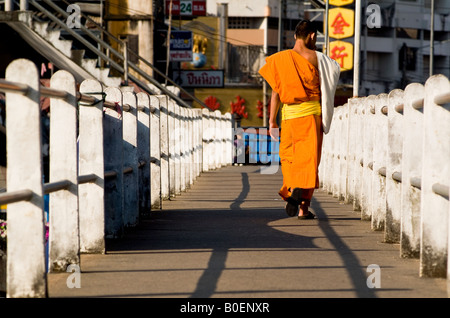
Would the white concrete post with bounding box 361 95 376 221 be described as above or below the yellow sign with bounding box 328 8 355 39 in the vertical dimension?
below

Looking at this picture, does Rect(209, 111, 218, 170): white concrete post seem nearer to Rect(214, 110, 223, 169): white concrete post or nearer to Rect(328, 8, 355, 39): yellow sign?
Rect(214, 110, 223, 169): white concrete post

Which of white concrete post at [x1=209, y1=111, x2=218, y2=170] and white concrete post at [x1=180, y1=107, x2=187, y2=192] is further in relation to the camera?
white concrete post at [x1=209, y1=111, x2=218, y2=170]

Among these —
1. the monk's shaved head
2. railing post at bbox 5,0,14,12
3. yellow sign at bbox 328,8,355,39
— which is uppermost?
yellow sign at bbox 328,8,355,39

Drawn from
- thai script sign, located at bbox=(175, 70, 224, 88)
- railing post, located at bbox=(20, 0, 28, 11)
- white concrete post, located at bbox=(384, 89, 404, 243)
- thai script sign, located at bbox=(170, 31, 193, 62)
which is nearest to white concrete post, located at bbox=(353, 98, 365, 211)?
white concrete post, located at bbox=(384, 89, 404, 243)

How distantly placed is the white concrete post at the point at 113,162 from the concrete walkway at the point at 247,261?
17 centimetres

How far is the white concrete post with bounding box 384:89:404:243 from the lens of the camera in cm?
738

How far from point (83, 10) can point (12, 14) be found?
12.2 m

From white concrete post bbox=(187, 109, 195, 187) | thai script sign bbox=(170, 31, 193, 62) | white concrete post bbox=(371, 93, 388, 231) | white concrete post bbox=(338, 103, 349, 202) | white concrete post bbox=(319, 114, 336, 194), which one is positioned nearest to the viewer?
white concrete post bbox=(371, 93, 388, 231)

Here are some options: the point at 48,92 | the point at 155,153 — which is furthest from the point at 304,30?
the point at 48,92

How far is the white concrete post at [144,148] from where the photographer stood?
9.25 metres

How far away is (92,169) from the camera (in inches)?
261

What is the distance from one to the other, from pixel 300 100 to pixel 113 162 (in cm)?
253

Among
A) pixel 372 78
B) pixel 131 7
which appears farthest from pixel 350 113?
pixel 372 78

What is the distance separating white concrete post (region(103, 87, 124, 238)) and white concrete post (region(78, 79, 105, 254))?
65cm
